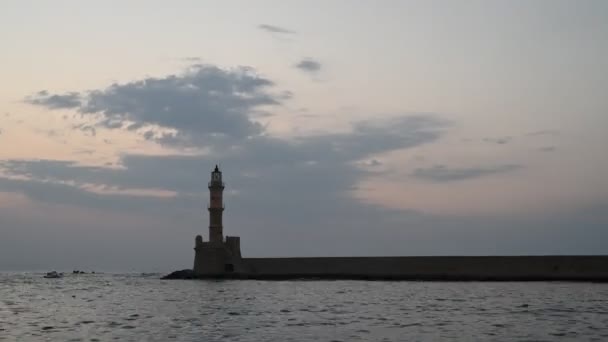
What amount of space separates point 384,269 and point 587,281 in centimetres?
1927

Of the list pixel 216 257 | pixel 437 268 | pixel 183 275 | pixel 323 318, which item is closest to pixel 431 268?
pixel 437 268

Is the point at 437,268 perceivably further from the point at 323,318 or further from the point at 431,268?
the point at 323,318

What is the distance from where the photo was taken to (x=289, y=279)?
70250mm

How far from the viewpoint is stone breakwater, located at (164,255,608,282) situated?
61750 millimetres

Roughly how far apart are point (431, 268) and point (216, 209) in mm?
20260

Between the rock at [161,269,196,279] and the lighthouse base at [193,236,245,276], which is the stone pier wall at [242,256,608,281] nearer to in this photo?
the lighthouse base at [193,236,245,276]

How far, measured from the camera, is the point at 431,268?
2736 inches

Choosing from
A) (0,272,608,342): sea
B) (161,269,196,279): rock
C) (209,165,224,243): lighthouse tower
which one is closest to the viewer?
(0,272,608,342): sea

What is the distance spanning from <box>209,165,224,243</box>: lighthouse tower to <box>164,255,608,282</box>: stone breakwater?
3499 millimetres

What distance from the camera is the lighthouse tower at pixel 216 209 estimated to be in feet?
221

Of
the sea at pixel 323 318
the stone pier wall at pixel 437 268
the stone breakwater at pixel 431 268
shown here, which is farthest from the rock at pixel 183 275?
the sea at pixel 323 318

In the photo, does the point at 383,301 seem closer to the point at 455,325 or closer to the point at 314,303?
the point at 314,303

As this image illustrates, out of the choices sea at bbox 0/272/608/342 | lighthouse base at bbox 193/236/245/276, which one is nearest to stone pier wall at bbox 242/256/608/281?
lighthouse base at bbox 193/236/245/276

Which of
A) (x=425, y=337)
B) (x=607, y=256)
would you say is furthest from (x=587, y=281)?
(x=425, y=337)
